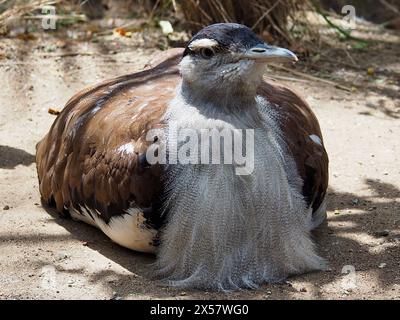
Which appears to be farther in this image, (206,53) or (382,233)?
(382,233)

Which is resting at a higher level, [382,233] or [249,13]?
[249,13]

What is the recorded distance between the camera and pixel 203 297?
154 inches

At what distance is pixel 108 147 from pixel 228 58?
840 mm

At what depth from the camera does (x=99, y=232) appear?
4.80 meters

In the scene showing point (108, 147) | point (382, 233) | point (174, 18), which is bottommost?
point (382, 233)

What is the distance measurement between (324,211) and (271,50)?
1392 millimetres

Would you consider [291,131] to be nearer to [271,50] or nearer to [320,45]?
[271,50]

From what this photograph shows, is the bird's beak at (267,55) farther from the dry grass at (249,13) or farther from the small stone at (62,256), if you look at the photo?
the dry grass at (249,13)

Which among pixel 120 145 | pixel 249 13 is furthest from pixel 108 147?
pixel 249 13

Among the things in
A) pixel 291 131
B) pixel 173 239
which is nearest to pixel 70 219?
pixel 173 239

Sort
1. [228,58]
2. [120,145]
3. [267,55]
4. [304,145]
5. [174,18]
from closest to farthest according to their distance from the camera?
[267,55]
[228,58]
[120,145]
[304,145]
[174,18]

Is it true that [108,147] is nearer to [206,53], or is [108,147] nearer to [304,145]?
[206,53]

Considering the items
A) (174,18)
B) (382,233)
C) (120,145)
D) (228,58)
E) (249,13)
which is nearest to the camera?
(228,58)

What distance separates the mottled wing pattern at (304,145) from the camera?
4.39m
